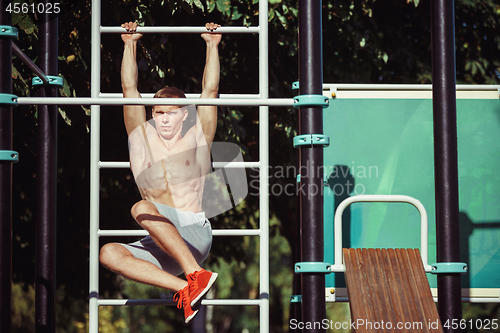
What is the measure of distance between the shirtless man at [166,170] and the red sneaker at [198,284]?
0.33m

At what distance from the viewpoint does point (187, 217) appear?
3248mm

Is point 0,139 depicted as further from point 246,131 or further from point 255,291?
point 255,291

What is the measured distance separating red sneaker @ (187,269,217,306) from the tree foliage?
2.78m

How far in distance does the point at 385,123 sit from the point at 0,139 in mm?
2353

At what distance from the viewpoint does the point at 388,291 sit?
103 inches

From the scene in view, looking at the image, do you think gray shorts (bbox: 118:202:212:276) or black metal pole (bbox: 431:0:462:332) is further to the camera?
gray shorts (bbox: 118:202:212:276)

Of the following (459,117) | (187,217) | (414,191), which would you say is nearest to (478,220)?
(414,191)

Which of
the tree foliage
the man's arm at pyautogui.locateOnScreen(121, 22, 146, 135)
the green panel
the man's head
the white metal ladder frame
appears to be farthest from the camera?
the tree foliage

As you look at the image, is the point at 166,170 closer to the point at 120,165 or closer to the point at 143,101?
the point at 120,165

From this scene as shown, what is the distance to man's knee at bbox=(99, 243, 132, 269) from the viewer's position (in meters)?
3.07

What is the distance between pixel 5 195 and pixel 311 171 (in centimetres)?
128

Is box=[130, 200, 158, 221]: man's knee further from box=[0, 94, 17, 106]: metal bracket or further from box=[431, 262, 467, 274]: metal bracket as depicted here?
box=[431, 262, 467, 274]: metal bracket

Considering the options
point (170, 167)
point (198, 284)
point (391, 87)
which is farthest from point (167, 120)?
point (391, 87)

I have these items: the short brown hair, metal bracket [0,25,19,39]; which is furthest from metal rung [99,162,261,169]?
metal bracket [0,25,19,39]
